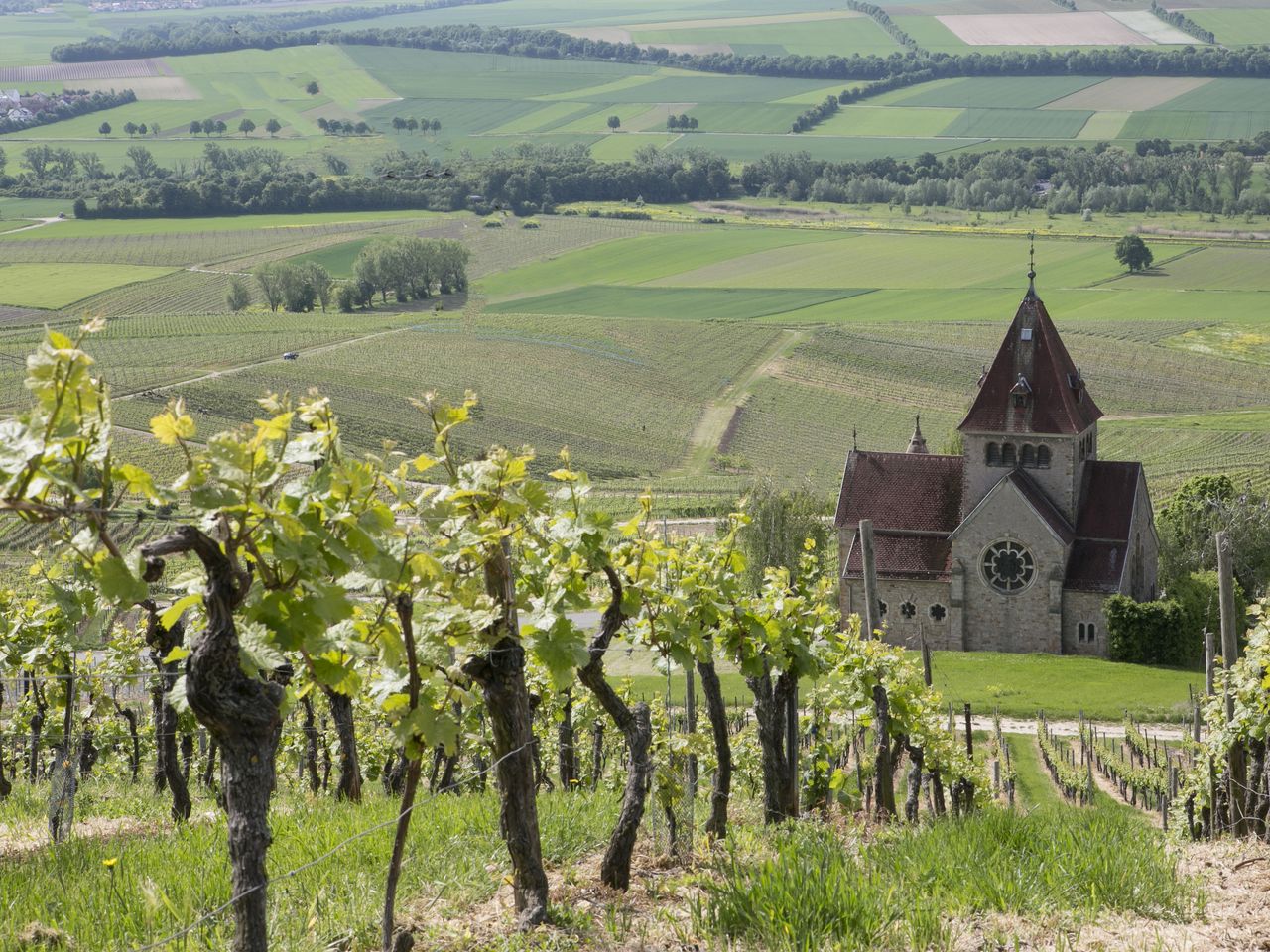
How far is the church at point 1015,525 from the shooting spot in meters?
52.7

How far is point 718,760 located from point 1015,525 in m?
40.6

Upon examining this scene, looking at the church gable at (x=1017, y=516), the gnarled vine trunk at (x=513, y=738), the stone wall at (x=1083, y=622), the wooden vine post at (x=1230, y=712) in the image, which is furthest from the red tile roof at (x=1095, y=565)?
the gnarled vine trunk at (x=513, y=738)

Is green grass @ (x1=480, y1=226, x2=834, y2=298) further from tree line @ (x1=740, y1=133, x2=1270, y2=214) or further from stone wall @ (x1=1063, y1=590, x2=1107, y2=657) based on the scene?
stone wall @ (x1=1063, y1=590, x2=1107, y2=657)

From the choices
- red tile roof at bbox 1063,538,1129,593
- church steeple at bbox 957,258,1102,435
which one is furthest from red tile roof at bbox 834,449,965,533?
red tile roof at bbox 1063,538,1129,593

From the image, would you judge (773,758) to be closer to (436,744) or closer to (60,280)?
(436,744)

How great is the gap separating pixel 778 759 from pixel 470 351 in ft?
321

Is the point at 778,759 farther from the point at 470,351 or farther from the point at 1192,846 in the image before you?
the point at 470,351

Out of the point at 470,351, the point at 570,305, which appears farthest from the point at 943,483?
the point at 570,305

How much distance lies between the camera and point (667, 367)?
112m

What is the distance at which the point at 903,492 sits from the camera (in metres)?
A: 55.8

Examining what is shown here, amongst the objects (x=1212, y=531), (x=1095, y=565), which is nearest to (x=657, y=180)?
(x=1212, y=531)

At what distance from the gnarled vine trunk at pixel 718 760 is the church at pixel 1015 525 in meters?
39.2

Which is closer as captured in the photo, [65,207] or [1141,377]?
[1141,377]

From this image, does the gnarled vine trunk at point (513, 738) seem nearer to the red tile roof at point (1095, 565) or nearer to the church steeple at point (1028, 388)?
the church steeple at point (1028, 388)
